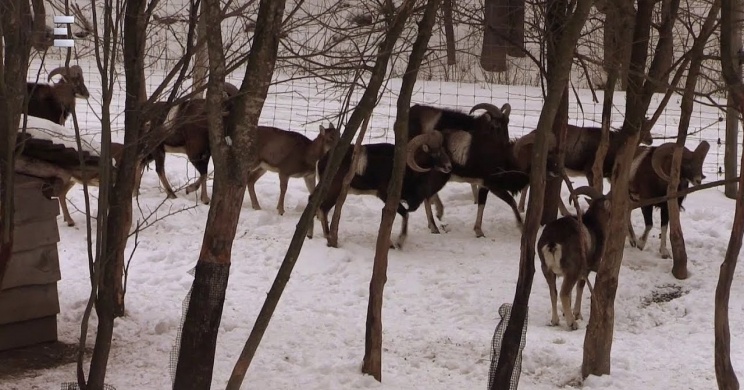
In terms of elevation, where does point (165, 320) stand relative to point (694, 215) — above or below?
below

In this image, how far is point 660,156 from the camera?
1248 centimetres

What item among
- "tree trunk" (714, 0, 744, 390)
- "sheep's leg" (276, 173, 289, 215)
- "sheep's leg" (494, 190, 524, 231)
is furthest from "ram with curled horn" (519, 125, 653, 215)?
"tree trunk" (714, 0, 744, 390)

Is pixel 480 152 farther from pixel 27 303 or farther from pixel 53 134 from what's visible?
pixel 27 303

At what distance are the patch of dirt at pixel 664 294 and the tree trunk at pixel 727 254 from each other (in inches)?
154

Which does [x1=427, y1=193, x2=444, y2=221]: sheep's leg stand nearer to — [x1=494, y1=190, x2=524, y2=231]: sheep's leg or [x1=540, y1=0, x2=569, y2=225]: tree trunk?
[x1=494, y1=190, x2=524, y2=231]: sheep's leg

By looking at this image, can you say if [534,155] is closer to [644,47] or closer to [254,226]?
[644,47]

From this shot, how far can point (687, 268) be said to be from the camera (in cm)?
1204

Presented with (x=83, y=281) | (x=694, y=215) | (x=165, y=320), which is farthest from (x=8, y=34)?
(x=694, y=215)

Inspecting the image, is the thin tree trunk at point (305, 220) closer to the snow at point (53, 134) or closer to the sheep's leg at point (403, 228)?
the snow at point (53, 134)

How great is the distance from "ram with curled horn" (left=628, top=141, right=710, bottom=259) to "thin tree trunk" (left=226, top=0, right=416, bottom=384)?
22.5 feet

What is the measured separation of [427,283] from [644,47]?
13.4 ft

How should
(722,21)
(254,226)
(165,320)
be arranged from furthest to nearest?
(254,226) < (165,320) < (722,21)

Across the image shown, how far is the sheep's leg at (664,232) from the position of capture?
41.5 feet

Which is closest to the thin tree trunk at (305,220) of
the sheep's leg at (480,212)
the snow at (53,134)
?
the snow at (53,134)
